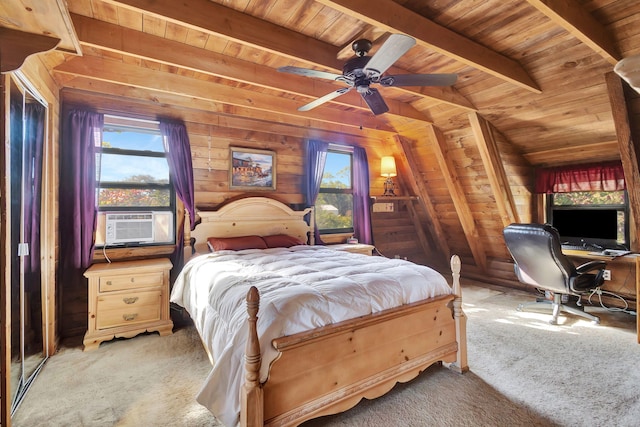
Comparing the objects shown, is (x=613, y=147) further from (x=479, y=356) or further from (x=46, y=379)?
(x=46, y=379)

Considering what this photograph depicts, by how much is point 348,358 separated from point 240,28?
7.33 feet

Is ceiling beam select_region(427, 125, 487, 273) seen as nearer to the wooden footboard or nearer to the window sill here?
the wooden footboard

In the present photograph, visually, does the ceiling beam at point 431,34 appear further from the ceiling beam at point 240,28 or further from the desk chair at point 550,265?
the desk chair at point 550,265

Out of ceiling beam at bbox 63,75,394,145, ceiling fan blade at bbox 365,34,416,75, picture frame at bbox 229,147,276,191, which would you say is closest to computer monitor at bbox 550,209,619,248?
ceiling beam at bbox 63,75,394,145

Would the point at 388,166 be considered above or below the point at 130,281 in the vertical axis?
above

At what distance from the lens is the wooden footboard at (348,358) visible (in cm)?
149

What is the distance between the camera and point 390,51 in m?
1.80

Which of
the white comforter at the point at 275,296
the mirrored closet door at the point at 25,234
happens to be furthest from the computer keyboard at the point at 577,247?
the mirrored closet door at the point at 25,234

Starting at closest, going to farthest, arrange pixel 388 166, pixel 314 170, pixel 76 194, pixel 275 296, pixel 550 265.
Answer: pixel 275 296
pixel 76 194
pixel 550 265
pixel 314 170
pixel 388 166

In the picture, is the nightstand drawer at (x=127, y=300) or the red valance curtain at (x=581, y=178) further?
the red valance curtain at (x=581, y=178)

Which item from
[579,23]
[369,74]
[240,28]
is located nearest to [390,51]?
[369,74]

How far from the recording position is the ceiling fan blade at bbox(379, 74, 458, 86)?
85.4 inches

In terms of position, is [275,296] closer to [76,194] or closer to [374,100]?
[374,100]

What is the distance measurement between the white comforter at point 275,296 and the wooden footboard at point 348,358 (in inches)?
2.5
